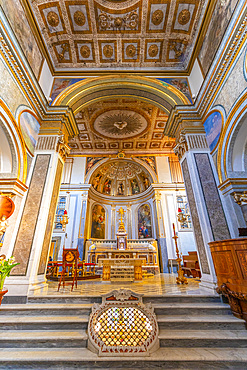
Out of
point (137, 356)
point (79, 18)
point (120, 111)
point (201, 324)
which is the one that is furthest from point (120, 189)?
point (137, 356)

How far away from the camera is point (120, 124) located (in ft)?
38.3

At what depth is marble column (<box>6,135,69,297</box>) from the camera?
14.5ft

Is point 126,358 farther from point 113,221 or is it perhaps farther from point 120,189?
point 120,189

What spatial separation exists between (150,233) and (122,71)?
33.9ft

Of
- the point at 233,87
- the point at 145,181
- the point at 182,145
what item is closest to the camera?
the point at 233,87

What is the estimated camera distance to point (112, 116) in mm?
11258

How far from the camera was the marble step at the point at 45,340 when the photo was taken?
275 centimetres

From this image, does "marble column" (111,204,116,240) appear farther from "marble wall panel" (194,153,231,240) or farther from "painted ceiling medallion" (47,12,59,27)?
"painted ceiling medallion" (47,12,59,27)

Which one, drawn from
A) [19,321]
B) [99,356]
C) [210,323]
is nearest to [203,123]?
[210,323]

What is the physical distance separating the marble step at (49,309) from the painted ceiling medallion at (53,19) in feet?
30.2

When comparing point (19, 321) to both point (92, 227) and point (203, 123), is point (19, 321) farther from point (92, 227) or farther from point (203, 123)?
point (92, 227)

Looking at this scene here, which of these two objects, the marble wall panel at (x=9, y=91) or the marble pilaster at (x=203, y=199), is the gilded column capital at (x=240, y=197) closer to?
the marble pilaster at (x=203, y=199)

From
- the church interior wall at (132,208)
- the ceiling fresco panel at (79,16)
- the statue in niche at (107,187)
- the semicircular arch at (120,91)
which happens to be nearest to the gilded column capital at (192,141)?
the semicircular arch at (120,91)

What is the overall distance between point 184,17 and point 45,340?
10.3 metres
